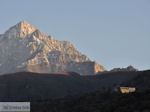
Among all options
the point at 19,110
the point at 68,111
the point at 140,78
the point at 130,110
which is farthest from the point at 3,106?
the point at 140,78

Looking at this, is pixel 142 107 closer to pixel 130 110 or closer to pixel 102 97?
pixel 130 110

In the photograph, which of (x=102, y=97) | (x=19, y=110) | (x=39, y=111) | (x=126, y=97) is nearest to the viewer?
(x=19, y=110)

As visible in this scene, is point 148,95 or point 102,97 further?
point 102,97

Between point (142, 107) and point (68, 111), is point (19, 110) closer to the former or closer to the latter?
point (142, 107)

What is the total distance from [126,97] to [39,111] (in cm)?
1790

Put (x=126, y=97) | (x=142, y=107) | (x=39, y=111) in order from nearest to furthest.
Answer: (x=142, y=107)
(x=126, y=97)
(x=39, y=111)

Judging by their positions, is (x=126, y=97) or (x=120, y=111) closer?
(x=120, y=111)

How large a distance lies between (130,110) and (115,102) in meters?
11.9

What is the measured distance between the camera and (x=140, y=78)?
566 ft

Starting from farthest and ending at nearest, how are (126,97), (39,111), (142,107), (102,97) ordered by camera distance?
(102,97) < (39,111) < (126,97) < (142,107)

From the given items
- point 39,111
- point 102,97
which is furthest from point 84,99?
point 39,111

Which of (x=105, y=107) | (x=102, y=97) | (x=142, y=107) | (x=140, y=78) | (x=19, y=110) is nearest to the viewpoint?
(x=19, y=110)

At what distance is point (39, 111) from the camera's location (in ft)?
309

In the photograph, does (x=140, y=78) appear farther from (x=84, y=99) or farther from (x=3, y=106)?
(x=3, y=106)
